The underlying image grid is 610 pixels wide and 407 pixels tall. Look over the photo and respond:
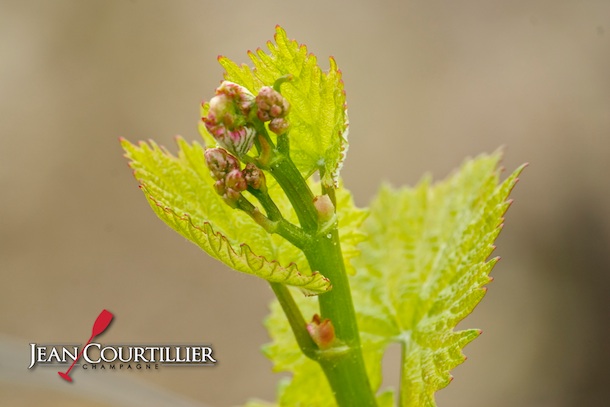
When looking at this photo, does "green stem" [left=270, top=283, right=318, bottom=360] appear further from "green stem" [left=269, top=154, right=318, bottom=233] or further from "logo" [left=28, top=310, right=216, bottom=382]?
"logo" [left=28, top=310, right=216, bottom=382]

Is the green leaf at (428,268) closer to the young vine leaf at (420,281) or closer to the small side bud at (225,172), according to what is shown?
the young vine leaf at (420,281)

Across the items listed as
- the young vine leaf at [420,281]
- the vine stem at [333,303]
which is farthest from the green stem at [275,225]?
the young vine leaf at [420,281]

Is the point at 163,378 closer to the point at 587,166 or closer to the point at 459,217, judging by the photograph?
the point at 587,166

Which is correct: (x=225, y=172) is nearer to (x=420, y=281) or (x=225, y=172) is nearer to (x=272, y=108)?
(x=272, y=108)

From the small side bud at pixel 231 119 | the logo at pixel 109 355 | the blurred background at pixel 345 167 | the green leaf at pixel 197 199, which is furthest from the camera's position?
the blurred background at pixel 345 167

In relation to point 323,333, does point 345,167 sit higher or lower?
higher

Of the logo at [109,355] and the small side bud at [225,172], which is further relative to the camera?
the logo at [109,355]

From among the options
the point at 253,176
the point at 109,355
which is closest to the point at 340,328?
the point at 253,176
